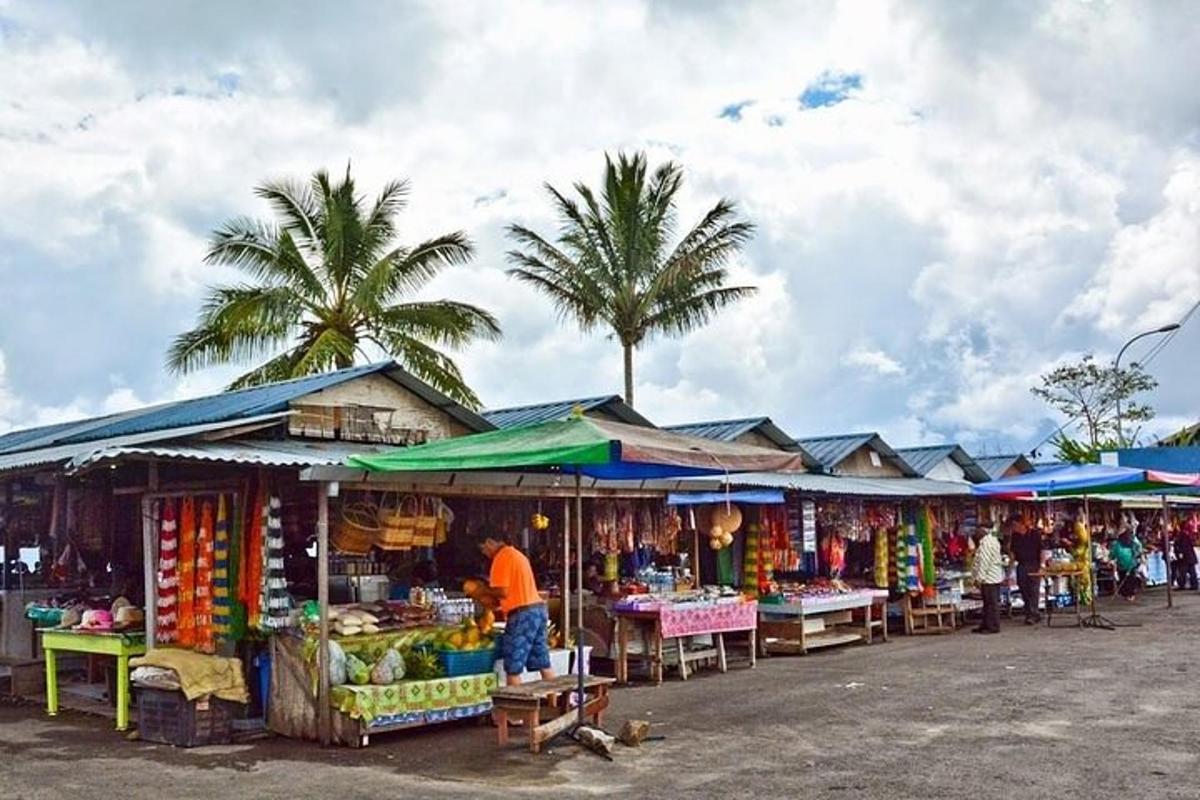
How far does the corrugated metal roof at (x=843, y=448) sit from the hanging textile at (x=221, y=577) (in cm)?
1180

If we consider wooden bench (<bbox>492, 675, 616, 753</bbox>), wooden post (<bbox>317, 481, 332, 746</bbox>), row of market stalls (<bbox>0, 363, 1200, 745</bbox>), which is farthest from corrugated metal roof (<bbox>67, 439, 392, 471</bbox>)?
wooden bench (<bbox>492, 675, 616, 753</bbox>)

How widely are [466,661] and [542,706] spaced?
86 cm

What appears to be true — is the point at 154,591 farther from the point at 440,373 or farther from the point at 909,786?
the point at 440,373

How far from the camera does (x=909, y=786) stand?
763 cm

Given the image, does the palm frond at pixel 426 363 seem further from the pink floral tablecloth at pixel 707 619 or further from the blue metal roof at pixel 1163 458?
the blue metal roof at pixel 1163 458

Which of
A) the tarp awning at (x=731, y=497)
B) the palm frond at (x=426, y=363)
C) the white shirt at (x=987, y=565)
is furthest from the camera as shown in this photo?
the palm frond at (x=426, y=363)

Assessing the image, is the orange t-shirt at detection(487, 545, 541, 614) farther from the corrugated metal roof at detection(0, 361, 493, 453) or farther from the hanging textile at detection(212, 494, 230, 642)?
the corrugated metal roof at detection(0, 361, 493, 453)

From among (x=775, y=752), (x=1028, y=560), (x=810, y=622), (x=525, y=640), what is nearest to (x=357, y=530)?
(x=525, y=640)

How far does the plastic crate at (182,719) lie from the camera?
30.9 ft

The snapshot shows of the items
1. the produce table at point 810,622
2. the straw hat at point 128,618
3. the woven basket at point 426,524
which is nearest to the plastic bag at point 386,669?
the woven basket at point 426,524

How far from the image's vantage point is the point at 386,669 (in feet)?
31.4

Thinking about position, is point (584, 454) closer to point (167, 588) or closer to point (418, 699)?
point (418, 699)

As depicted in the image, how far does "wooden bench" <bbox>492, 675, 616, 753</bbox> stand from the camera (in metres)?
8.85

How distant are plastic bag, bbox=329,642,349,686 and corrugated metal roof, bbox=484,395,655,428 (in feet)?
20.9
